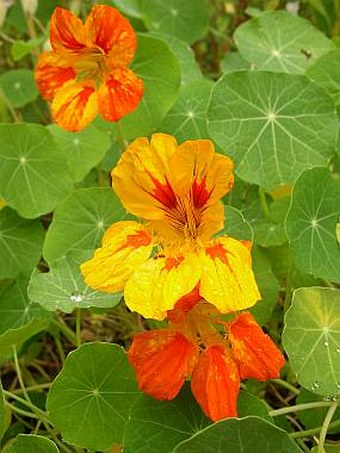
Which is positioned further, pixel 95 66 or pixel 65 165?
pixel 65 165

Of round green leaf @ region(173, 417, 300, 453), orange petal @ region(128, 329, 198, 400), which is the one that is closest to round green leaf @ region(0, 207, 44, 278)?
orange petal @ region(128, 329, 198, 400)

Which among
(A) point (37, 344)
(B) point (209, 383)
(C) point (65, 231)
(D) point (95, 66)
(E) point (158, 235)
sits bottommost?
(A) point (37, 344)

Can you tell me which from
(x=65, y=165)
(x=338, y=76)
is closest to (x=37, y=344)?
(x=65, y=165)

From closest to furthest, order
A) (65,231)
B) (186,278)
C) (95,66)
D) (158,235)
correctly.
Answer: (186,278)
(158,235)
(95,66)
(65,231)

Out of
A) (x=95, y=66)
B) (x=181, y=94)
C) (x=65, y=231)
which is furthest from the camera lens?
(x=181, y=94)

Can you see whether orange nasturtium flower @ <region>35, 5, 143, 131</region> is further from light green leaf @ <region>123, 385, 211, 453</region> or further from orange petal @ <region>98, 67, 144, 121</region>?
light green leaf @ <region>123, 385, 211, 453</region>

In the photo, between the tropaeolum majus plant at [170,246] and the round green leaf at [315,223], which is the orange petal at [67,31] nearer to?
the tropaeolum majus plant at [170,246]

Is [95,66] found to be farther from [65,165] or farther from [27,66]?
[27,66]
